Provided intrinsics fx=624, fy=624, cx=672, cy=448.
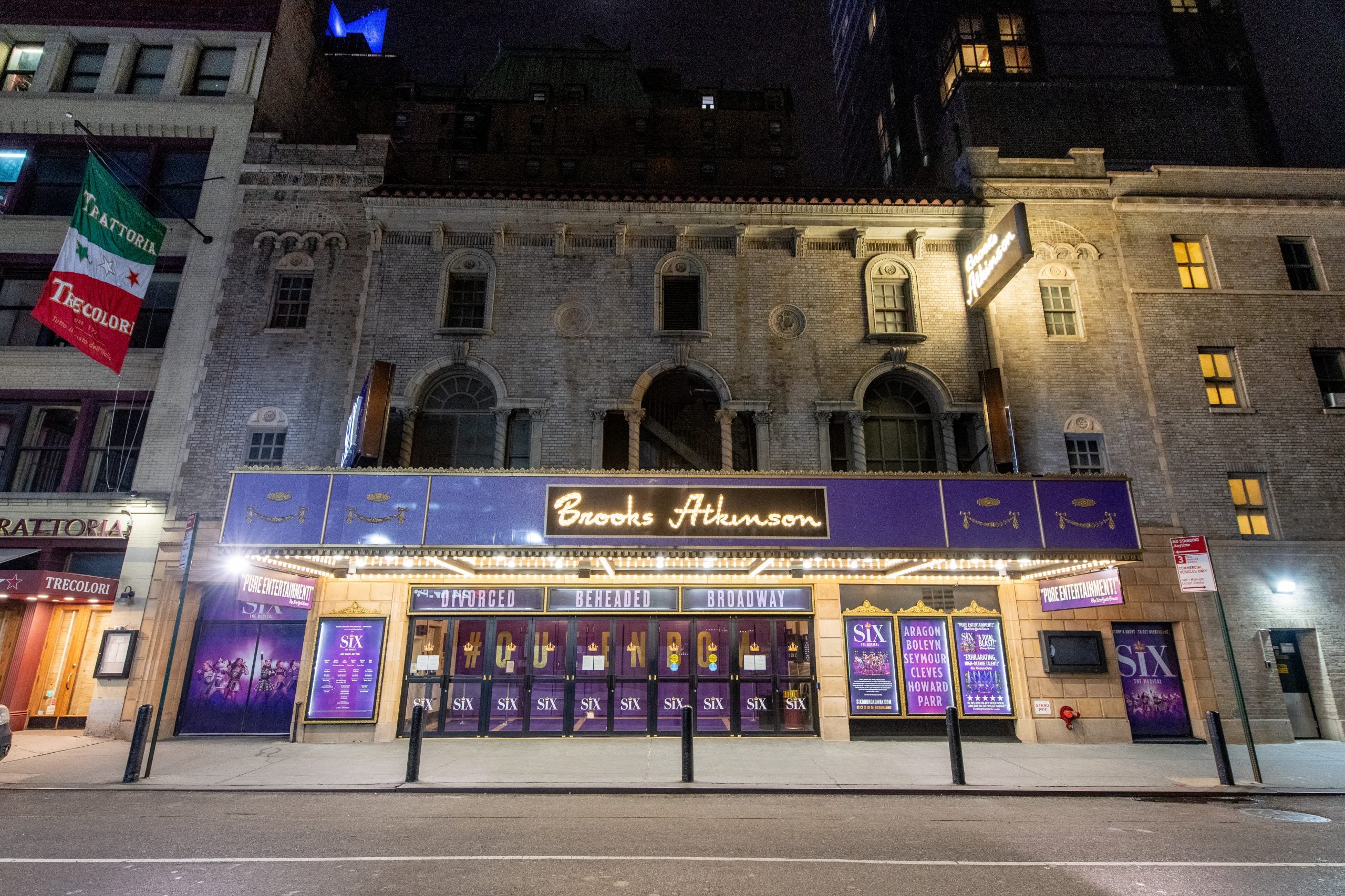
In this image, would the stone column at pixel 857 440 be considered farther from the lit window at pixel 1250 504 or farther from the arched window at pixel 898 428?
the lit window at pixel 1250 504

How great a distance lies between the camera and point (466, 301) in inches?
661

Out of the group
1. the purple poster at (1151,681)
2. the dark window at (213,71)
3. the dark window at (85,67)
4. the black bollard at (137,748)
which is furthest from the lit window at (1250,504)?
the dark window at (85,67)

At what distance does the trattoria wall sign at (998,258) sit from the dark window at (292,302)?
1744 cm

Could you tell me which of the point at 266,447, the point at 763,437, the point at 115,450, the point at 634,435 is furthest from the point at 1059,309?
the point at 115,450

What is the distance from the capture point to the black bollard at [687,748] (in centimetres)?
1016

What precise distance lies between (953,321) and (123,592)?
2135cm

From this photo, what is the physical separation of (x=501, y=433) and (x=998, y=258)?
12.8 m

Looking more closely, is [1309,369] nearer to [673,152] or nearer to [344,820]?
[344,820]

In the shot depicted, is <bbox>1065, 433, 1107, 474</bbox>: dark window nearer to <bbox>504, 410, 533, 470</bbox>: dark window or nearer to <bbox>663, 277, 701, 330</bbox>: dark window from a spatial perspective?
<bbox>663, 277, 701, 330</bbox>: dark window

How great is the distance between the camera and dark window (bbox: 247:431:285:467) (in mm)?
15398

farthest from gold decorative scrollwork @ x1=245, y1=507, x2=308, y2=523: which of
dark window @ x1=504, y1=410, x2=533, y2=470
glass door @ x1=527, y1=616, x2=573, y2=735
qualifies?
glass door @ x1=527, y1=616, x2=573, y2=735

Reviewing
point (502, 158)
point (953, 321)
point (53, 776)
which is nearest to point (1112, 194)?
point (953, 321)

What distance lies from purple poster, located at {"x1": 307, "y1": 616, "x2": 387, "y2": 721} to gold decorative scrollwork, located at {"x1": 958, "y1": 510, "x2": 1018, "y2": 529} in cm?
1298

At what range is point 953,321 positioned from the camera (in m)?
16.4
